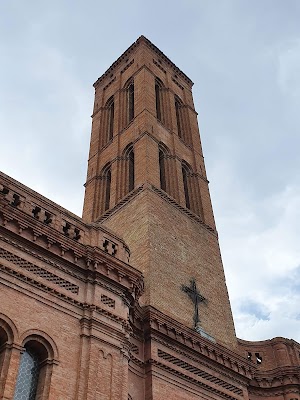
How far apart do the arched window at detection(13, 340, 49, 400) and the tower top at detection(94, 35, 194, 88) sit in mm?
26854

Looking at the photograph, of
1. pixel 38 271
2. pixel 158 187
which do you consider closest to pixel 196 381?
pixel 38 271

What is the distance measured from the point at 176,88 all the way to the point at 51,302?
24.8 meters

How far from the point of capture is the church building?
1312 centimetres

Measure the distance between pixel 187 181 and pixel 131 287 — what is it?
14.2m

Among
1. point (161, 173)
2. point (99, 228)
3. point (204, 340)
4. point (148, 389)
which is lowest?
point (148, 389)

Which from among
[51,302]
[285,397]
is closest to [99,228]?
[51,302]

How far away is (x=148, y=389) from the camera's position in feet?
53.0

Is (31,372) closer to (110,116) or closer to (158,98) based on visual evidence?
(158,98)

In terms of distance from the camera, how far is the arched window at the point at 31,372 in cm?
1246

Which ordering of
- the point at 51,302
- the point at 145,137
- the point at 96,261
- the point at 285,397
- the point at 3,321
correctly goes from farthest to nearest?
1. the point at 145,137
2. the point at 285,397
3. the point at 96,261
4. the point at 51,302
5. the point at 3,321

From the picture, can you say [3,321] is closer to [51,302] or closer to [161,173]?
[51,302]

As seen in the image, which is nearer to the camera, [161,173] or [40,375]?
[40,375]

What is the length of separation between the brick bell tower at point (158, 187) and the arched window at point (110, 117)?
7cm

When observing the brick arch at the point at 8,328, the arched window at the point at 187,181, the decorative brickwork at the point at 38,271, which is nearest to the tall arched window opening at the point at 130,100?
the arched window at the point at 187,181
